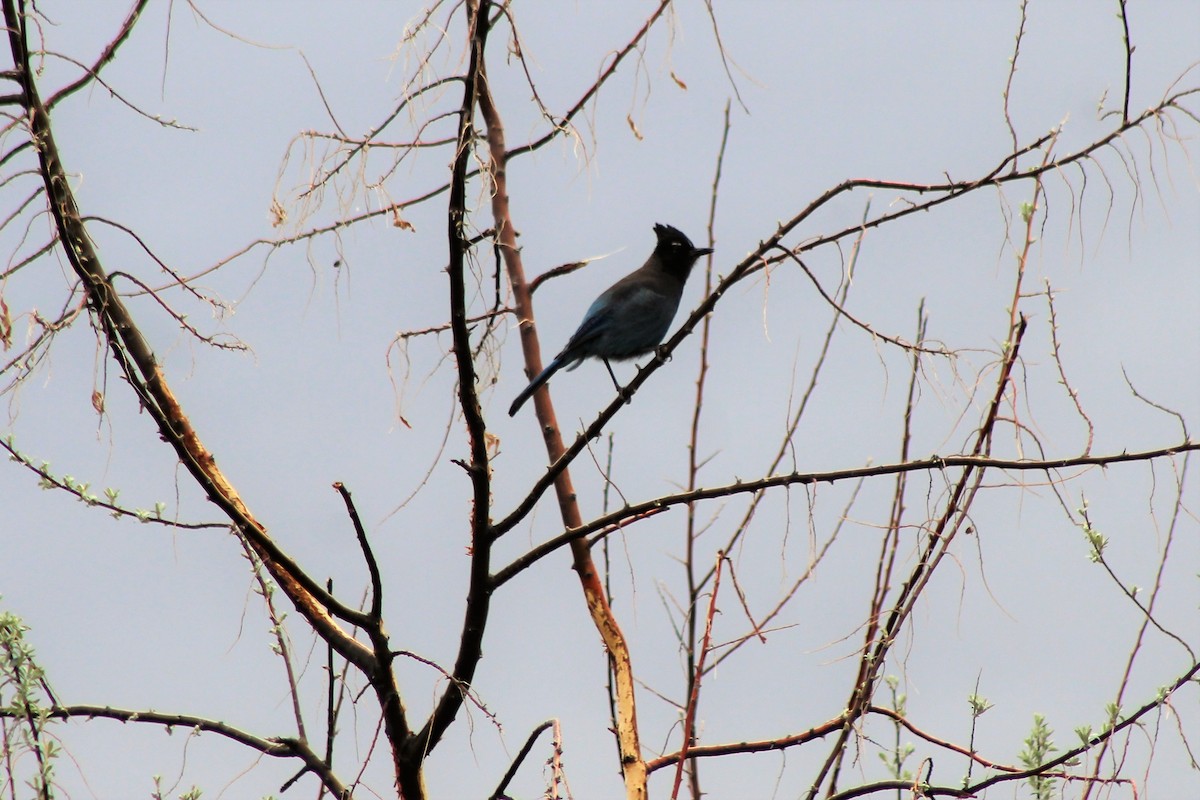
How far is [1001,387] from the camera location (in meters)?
3.94

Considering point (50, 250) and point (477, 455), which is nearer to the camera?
point (477, 455)

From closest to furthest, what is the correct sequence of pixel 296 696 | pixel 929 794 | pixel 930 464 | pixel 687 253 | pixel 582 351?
1. pixel 930 464
2. pixel 929 794
3. pixel 296 696
4. pixel 582 351
5. pixel 687 253

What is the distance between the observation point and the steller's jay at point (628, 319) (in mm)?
8000

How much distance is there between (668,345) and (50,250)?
1.88 meters

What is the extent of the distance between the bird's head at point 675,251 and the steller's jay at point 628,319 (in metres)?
0.07

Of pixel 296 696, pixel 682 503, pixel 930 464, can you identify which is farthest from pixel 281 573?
pixel 930 464

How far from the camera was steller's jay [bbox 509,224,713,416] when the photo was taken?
8000 mm

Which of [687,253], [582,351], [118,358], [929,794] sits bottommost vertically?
[929,794]

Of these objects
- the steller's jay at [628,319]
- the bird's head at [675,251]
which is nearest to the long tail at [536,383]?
the steller's jay at [628,319]

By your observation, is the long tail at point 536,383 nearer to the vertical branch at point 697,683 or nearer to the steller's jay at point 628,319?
the steller's jay at point 628,319

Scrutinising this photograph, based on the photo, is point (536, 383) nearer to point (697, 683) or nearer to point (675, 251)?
point (697, 683)

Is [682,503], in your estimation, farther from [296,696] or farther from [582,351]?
[582,351]

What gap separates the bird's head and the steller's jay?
0.07 meters

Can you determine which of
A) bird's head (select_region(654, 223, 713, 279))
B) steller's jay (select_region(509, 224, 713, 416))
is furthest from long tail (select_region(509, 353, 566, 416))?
bird's head (select_region(654, 223, 713, 279))
